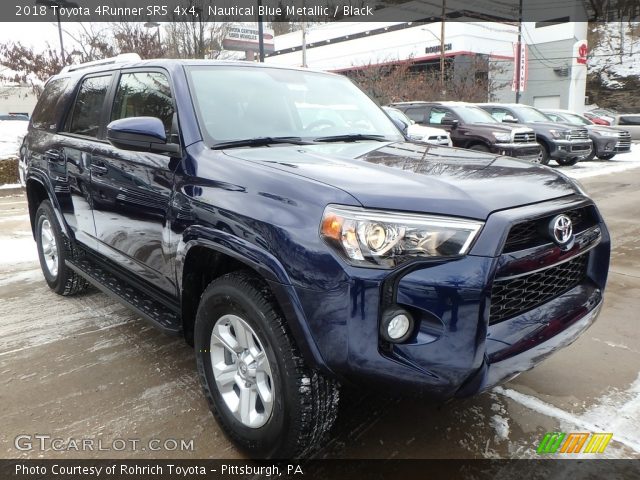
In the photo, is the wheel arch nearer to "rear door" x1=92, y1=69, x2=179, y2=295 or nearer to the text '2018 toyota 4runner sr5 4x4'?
"rear door" x1=92, y1=69, x2=179, y2=295

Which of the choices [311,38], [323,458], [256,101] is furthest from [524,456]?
[311,38]

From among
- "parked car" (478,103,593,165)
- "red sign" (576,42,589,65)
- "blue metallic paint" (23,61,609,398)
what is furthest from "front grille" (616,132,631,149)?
"red sign" (576,42,589,65)

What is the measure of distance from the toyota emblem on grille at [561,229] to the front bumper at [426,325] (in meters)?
0.25

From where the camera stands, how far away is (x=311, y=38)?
45.8m

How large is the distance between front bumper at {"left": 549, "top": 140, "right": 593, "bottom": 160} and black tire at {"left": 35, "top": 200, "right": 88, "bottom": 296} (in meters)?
12.7

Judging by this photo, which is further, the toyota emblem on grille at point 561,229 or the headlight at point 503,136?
the headlight at point 503,136

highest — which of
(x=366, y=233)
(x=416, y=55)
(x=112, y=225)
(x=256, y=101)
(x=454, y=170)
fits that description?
(x=416, y=55)

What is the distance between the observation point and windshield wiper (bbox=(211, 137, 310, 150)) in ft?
8.93

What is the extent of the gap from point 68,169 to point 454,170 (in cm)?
301

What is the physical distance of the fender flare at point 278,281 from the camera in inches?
79.2

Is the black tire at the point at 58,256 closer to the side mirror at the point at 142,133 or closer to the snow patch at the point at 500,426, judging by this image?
the side mirror at the point at 142,133

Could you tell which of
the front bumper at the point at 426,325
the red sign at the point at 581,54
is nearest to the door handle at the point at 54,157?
the front bumper at the point at 426,325

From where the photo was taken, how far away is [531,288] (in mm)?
2217

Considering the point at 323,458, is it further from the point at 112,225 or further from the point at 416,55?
the point at 416,55
